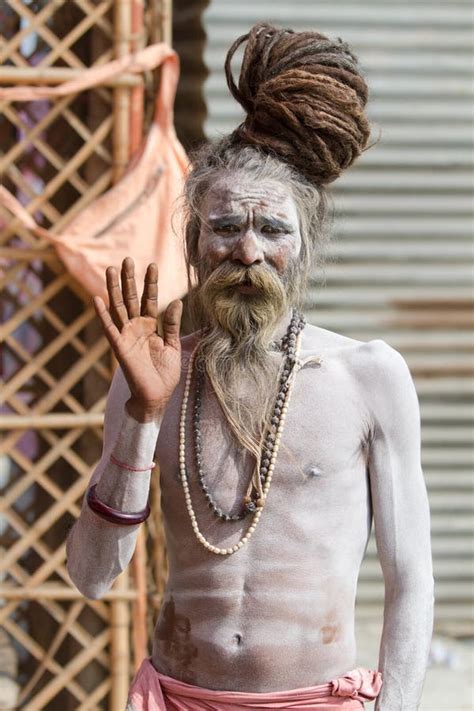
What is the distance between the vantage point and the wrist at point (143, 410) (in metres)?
2.26

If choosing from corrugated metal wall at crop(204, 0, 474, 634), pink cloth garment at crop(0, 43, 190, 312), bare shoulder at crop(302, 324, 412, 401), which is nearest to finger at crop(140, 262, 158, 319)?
bare shoulder at crop(302, 324, 412, 401)

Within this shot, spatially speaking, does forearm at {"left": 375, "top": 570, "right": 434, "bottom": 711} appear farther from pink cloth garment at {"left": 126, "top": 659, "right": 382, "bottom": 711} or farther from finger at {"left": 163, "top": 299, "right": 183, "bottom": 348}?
finger at {"left": 163, "top": 299, "right": 183, "bottom": 348}

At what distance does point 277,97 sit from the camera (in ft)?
8.09

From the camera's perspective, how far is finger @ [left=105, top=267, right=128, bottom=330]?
227 centimetres

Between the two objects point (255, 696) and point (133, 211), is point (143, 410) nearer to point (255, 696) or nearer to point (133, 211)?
point (255, 696)

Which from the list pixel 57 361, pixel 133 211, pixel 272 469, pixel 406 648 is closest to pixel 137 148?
pixel 133 211

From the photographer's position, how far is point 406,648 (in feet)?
7.82

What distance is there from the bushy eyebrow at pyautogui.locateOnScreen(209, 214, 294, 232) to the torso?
302 mm

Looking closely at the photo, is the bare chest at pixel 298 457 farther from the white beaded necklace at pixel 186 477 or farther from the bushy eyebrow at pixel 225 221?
the bushy eyebrow at pixel 225 221

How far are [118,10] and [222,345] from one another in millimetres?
2343

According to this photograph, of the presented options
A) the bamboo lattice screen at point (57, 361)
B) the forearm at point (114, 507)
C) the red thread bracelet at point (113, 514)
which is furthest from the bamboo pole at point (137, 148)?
the red thread bracelet at point (113, 514)

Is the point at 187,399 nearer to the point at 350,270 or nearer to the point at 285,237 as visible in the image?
the point at 285,237

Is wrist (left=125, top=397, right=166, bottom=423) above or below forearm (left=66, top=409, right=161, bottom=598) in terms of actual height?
above

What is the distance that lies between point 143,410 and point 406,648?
70 centimetres
